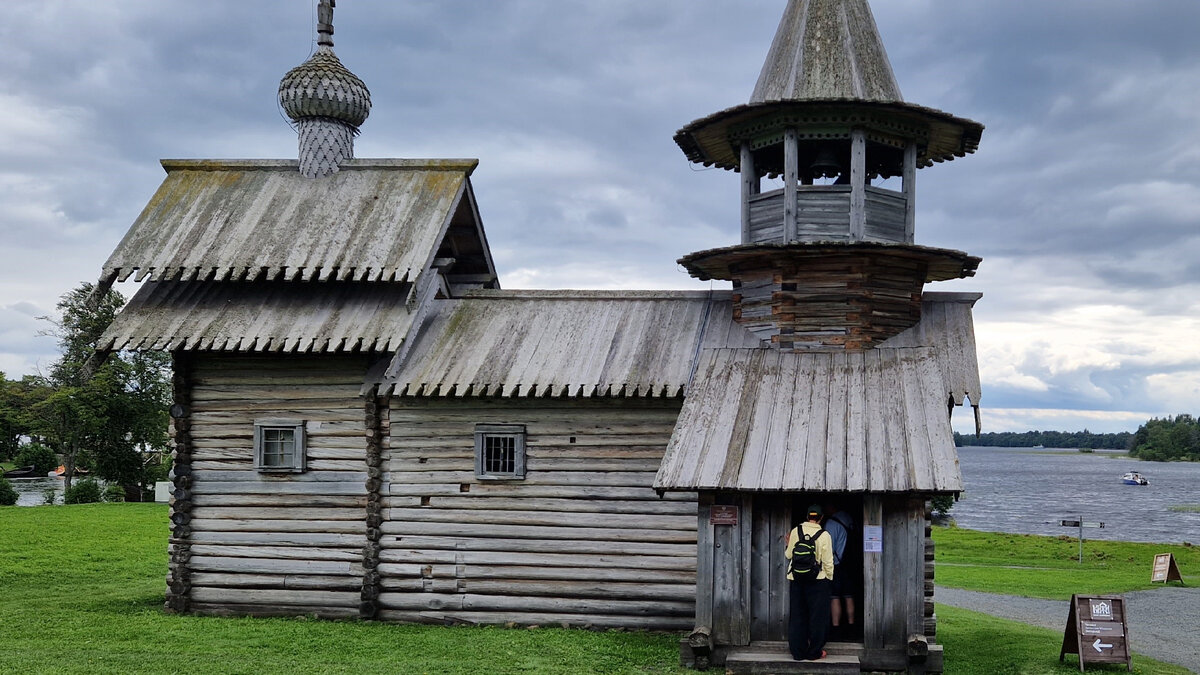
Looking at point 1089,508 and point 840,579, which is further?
point 1089,508

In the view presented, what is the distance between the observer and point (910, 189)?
57.3ft

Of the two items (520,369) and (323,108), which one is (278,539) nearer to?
(520,369)

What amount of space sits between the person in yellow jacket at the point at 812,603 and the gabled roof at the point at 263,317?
25.2 ft

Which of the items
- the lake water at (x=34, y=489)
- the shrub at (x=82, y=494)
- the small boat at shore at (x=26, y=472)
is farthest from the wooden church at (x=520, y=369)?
the small boat at shore at (x=26, y=472)

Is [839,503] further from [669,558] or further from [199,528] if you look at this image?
[199,528]

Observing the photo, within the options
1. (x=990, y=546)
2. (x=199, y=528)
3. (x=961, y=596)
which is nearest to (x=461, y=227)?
(x=199, y=528)

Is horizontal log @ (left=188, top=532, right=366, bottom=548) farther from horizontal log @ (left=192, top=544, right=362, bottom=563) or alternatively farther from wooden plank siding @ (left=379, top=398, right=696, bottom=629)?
wooden plank siding @ (left=379, top=398, right=696, bottom=629)

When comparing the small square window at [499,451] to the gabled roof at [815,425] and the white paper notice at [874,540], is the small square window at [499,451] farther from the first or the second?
the white paper notice at [874,540]

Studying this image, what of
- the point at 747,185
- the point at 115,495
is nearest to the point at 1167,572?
the point at 747,185

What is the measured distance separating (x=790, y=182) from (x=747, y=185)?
1.05 metres

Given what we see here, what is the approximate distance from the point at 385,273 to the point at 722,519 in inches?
298

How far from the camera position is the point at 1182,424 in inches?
7441

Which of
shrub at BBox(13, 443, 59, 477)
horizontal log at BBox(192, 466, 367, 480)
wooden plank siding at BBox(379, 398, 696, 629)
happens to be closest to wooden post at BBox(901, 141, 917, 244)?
wooden plank siding at BBox(379, 398, 696, 629)

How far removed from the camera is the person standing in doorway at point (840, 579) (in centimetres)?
1404
